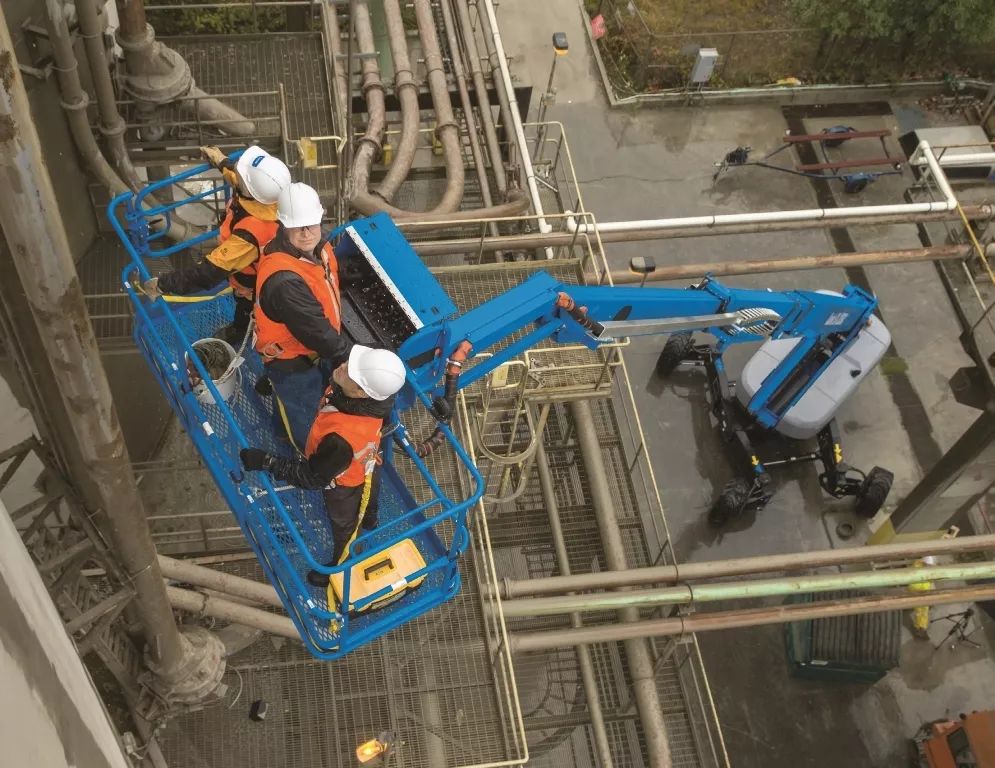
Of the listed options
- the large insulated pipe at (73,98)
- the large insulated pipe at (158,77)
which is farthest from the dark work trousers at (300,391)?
the large insulated pipe at (158,77)

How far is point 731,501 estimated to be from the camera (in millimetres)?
17203

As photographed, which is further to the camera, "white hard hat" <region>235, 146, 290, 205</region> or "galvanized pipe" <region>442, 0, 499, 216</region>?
"galvanized pipe" <region>442, 0, 499, 216</region>

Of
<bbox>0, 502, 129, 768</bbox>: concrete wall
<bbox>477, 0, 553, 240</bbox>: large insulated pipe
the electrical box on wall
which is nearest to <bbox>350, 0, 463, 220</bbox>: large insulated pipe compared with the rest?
<bbox>477, 0, 553, 240</bbox>: large insulated pipe

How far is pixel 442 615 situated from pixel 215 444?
3806 millimetres

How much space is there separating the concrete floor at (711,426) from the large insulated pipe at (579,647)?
15.0 ft

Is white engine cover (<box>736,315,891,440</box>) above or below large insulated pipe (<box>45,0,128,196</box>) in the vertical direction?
below

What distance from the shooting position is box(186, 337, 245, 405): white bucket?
934 centimetres

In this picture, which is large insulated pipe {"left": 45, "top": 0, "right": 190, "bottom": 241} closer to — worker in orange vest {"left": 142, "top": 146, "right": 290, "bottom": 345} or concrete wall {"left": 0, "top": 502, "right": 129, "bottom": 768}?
worker in orange vest {"left": 142, "top": 146, "right": 290, "bottom": 345}

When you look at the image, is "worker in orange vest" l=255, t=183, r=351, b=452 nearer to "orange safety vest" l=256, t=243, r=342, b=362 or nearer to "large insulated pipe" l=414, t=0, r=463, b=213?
"orange safety vest" l=256, t=243, r=342, b=362

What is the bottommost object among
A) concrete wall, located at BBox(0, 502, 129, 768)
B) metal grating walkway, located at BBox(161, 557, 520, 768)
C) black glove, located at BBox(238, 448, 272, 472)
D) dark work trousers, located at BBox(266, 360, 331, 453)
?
metal grating walkway, located at BBox(161, 557, 520, 768)

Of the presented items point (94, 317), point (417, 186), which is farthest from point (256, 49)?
point (94, 317)

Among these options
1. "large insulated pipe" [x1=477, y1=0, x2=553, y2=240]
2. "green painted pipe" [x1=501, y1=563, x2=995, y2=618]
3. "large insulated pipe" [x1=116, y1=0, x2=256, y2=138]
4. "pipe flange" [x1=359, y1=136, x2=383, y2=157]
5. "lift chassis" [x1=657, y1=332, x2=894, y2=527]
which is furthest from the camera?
"lift chassis" [x1=657, y1=332, x2=894, y2=527]

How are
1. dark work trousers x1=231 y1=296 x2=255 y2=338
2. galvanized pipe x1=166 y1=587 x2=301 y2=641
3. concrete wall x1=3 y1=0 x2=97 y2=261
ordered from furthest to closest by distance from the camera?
concrete wall x1=3 y1=0 x2=97 y2=261, dark work trousers x1=231 y1=296 x2=255 y2=338, galvanized pipe x1=166 y1=587 x2=301 y2=641

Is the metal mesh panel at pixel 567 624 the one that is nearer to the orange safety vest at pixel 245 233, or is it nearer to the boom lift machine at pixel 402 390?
the boom lift machine at pixel 402 390
